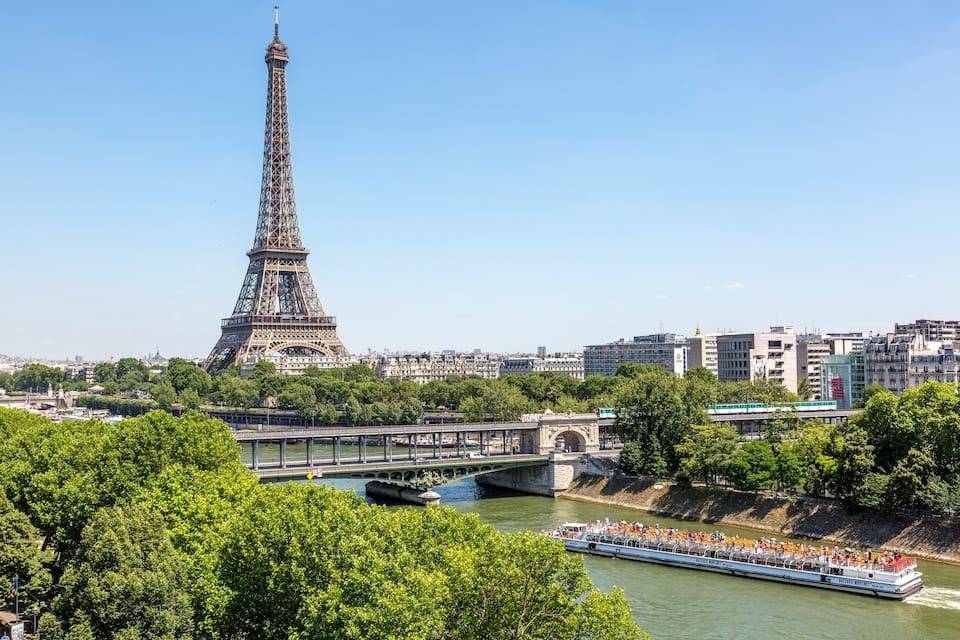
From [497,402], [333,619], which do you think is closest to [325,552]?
[333,619]

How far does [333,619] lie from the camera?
22.2 m

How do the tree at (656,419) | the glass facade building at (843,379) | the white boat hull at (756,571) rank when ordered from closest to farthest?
the white boat hull at (756,571) → the tree at (656,419) → the glass facade building at (843,379)

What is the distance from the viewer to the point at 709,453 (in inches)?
2219

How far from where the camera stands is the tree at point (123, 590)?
2502cm

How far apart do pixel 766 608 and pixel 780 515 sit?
15144 millimetres

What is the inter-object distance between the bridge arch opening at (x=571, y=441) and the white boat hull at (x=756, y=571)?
76.6 ft

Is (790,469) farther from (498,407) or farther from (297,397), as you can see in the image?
(297,397)

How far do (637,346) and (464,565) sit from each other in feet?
525

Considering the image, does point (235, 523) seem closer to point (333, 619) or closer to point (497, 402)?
point (333, 619)

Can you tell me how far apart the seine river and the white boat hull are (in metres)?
0.36

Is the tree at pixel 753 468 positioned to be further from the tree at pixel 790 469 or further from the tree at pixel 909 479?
the tree at pixel 909 479

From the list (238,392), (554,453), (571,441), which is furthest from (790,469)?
(238,392)

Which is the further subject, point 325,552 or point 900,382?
point 900,382

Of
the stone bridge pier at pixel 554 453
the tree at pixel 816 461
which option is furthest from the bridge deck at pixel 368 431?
the tree at pixel 816 461
